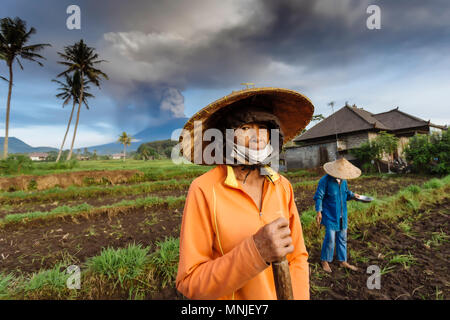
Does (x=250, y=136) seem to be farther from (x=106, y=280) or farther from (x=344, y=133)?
(x=344, y=133)

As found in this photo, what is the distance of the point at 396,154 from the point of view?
1753cm

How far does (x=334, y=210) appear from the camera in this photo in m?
3.28

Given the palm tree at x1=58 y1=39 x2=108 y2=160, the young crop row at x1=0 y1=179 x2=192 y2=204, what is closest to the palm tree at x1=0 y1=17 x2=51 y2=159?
the palm tree at x1=58 y1=39 x2=108 y2=160

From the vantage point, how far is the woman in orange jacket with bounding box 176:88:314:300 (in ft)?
2.84

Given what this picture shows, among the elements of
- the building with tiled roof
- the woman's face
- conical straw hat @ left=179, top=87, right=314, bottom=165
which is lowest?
the woman's face

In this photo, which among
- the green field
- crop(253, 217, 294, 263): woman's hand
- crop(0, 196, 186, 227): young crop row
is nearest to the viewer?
crop(253, 217, 294, 263): woman's hand

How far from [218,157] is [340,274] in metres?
3.14

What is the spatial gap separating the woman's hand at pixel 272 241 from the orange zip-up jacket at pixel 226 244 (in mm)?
29

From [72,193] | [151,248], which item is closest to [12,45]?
[72,193]

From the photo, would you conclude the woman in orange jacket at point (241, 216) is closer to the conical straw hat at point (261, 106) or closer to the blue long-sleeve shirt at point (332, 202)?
the conical straw hat at point (261, 106)

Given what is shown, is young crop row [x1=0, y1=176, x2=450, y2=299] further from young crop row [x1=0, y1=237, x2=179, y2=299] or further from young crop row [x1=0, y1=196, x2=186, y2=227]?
young crop row [x1=0, y1=196, x2=186, y2=227]

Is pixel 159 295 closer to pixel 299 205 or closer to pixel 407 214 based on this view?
pixel 299 205

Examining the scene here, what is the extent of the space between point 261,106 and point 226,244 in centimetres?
89
